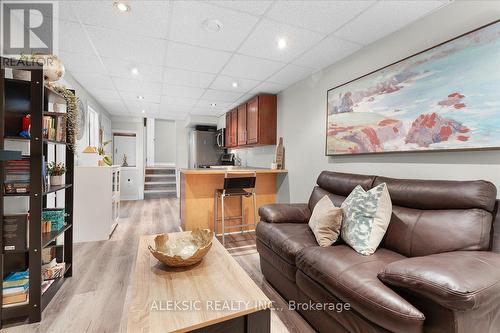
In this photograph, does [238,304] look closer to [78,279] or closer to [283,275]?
[283,275]

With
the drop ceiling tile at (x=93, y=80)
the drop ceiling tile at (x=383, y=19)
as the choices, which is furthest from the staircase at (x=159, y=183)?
the drop ceiling tile at (x=383, y=19)

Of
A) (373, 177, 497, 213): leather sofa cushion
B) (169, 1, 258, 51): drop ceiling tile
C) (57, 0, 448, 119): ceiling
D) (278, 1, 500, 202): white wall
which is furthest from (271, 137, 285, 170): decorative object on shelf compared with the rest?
(373, 177, 497, 213): leather sofa cushion

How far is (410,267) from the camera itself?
1122 mm

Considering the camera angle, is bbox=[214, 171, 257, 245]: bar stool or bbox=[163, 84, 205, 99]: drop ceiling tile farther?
bbox=[163, 84, 205, 99]: drop ceiling tile

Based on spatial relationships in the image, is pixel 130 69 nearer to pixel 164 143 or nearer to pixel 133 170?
pixel 133 170

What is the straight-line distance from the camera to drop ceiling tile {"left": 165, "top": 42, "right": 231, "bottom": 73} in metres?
2.48

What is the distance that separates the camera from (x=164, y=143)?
945 centimetres

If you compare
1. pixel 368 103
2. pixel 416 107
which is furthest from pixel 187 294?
pixel 368 103

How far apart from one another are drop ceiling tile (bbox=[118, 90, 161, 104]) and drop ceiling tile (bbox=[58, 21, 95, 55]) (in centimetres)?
160

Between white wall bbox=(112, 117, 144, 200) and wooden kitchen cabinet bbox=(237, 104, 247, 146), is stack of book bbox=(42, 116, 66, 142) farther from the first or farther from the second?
white wall bbox=(112, 117, 144, 200)

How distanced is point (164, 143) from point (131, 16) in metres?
7.96

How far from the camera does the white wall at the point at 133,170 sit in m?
6.41

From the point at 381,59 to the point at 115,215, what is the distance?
14.4ft

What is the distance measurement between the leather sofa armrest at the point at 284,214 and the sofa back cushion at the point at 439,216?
2.70 feet
